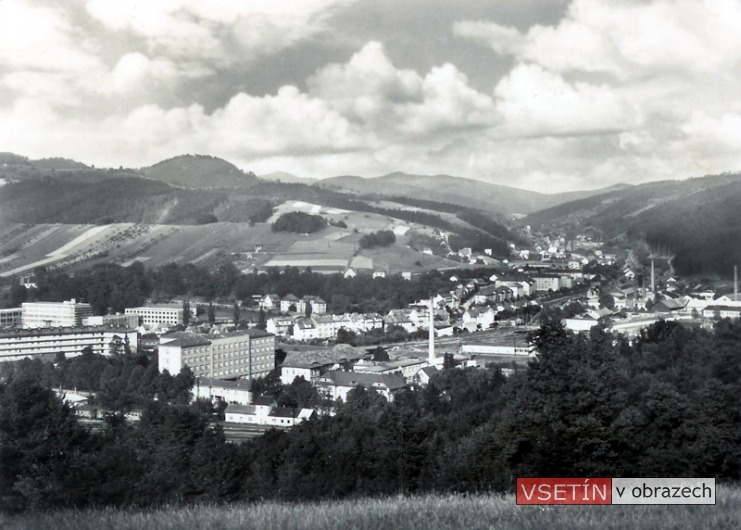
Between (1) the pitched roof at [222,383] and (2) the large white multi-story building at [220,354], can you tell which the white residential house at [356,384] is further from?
(2) the large white multi-story building at [220,354]

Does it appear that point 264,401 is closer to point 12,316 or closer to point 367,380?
point 367,380

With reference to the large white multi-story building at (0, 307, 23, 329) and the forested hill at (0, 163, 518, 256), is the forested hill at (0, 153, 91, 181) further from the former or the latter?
the large white multi-story building at (0, 307, 23, 329)

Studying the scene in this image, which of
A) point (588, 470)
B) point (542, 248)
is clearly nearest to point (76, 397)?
point (588, 470)

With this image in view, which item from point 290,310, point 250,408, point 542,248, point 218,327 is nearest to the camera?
point 250,408

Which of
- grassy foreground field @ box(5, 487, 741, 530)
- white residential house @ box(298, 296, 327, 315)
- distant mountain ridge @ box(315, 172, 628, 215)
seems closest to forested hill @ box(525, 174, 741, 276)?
distant mountain ridge @ box(315, 172, 628, 215)

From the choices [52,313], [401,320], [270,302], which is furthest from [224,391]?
[52,313]

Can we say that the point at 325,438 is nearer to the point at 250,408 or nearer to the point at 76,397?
the point at 250,408
